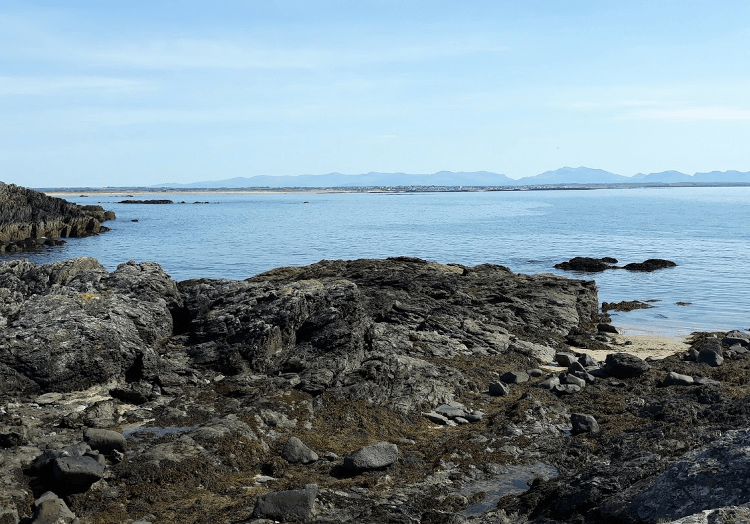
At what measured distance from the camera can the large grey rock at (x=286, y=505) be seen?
8.58m

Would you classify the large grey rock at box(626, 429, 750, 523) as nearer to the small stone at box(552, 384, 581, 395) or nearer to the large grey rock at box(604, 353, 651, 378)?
the small stone at box(552, 384, 581, 395)

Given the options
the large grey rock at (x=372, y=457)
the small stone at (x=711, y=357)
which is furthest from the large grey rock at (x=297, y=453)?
the small stone at (x=711, y=357)

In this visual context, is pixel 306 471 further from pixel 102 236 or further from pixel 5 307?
pixel 102 236

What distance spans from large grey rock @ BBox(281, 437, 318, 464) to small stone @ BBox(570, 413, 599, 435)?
15.7 ft

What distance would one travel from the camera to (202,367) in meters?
14.8

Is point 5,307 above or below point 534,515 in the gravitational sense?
above

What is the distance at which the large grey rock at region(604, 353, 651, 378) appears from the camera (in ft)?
51.6

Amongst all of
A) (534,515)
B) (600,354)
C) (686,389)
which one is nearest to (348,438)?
(534,515)

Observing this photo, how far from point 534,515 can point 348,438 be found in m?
4.00

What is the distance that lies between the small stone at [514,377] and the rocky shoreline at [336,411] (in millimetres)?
35

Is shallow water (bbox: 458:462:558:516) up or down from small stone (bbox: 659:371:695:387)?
down

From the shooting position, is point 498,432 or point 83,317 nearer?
point 498,432

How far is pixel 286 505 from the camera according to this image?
870cm

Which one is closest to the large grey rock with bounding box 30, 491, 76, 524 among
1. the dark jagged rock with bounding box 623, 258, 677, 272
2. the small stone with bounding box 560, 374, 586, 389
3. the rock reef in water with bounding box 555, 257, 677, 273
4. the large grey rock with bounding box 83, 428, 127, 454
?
the large grey rock with bounding box 83, 428, 127, 454
